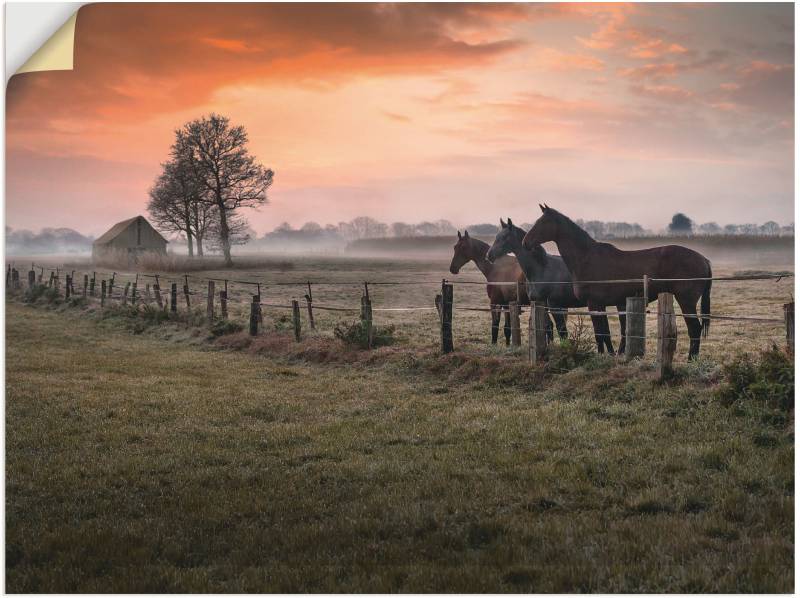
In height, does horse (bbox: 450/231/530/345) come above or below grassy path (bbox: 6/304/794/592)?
above

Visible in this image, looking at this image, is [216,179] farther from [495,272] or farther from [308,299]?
[495,272]

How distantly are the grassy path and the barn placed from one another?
138ft

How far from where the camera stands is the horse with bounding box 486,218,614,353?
45.4 ft

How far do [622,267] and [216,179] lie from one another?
2603 cm

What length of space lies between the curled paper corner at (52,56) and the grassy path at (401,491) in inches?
136

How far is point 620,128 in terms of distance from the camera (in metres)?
7.73

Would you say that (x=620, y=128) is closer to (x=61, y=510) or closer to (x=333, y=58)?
(x=333, y=58)

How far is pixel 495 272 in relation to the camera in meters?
16.1

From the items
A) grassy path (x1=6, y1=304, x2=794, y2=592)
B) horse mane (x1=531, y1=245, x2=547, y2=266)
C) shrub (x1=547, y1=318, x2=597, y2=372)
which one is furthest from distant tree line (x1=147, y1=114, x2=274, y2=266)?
shrub (x1=547, y1=318, x2=597, y2=372)

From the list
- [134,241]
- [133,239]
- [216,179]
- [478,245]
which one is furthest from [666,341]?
[133,239]

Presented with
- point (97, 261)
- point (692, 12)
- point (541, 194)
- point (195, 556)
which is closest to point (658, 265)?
point (541, 194)

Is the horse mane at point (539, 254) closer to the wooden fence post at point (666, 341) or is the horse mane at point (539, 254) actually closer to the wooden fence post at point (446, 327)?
the wooden fence post at point (446, 327)

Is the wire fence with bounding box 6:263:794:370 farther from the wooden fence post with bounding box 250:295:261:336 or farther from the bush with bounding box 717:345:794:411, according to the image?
the bush with bounding box 717:345:794:411

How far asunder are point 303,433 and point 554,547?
4.27m
